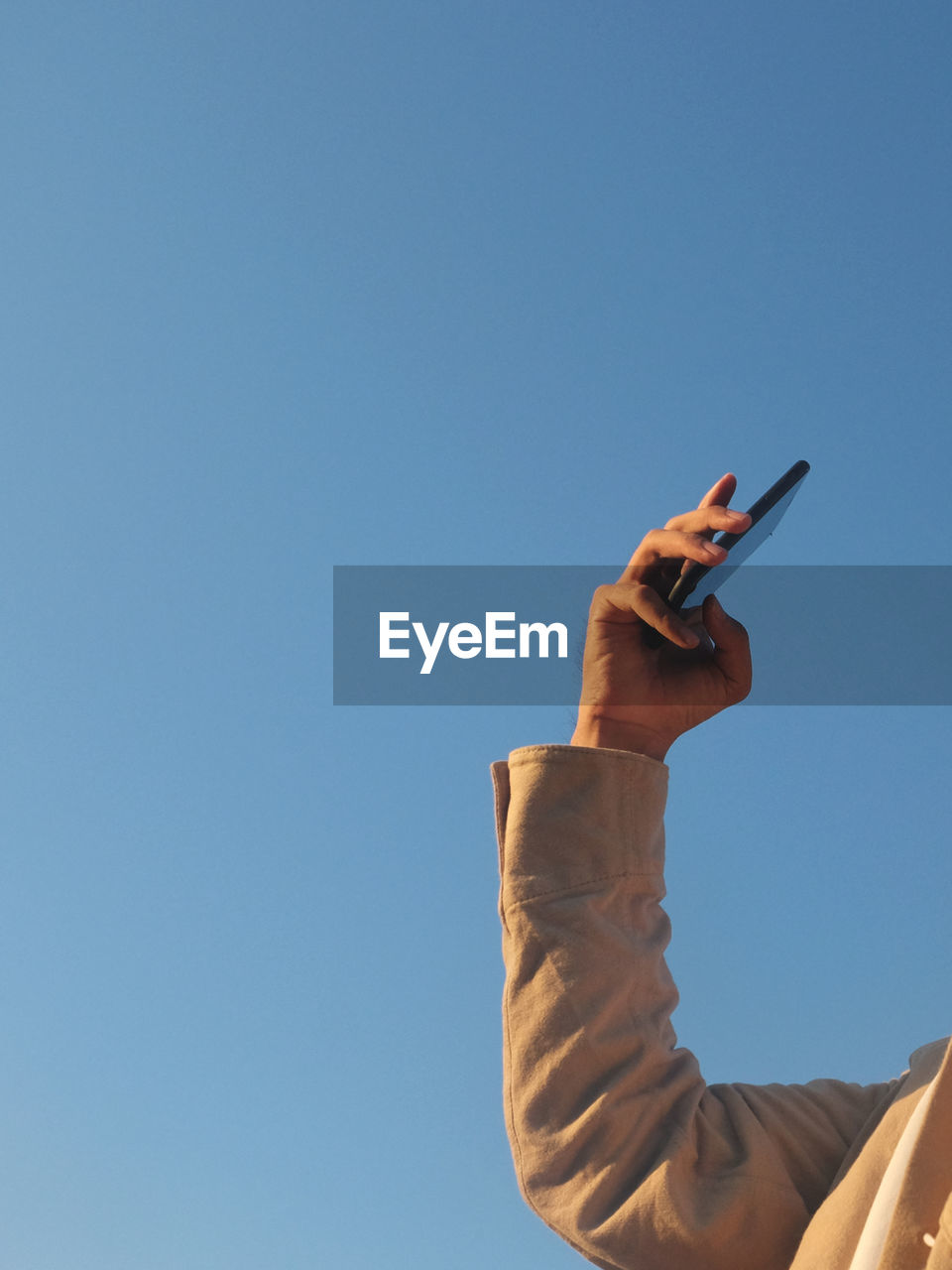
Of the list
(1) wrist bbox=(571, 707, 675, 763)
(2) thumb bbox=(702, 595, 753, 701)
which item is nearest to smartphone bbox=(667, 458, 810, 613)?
(2) thumb bbox=(702, 595, 753, 701)

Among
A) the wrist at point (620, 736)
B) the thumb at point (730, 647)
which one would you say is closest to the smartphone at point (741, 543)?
the thumb at point (730, 647)

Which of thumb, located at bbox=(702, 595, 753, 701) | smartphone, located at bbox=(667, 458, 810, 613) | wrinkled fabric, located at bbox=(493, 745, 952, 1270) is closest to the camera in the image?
wrinkled fabric, located at bbox=(493, 745, 952, 1270)

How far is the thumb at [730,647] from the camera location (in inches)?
134

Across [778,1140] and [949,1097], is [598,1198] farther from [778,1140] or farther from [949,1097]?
[949,1097]

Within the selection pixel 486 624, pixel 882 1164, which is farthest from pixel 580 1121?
pixel 486 624

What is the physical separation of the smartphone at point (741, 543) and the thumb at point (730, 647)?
0.05 meters

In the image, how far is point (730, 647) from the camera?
3453 mm

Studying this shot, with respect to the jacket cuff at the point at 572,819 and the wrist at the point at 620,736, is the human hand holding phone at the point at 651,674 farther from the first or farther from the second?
the jacket cuff at the point at 572,819

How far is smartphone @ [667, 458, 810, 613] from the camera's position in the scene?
3.16 m

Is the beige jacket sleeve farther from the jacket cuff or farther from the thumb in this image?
the thumb

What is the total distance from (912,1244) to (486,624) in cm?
606

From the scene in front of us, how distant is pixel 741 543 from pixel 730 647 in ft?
0.96

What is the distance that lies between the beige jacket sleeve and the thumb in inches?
12.6

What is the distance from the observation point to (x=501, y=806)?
3354 mm
